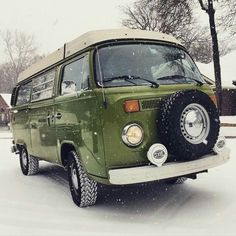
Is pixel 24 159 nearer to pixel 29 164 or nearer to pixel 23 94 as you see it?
pixel 29 164

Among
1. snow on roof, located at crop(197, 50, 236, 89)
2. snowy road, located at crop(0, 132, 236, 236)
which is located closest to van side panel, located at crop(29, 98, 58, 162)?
snowy road, located at crop(0, 132, 236, 236)

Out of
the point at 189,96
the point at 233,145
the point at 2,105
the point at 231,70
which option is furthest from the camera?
the point at 2,105

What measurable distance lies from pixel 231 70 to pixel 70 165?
31.1 meters

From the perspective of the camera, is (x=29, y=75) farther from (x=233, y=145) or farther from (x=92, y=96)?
(x=233, y=145)

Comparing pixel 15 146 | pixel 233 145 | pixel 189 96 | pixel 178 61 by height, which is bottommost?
pixel 233 145

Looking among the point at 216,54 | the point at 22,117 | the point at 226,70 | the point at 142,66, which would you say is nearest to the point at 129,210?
the point at 142,66

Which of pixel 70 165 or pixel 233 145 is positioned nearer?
pixel 70 165

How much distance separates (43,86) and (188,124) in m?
3.23

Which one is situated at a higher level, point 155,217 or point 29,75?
point 29,75

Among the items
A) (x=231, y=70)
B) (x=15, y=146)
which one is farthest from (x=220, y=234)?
(x=231, y=70)

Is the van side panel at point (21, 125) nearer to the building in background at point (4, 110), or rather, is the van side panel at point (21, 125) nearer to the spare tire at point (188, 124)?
the spare tire at point (188, 124)

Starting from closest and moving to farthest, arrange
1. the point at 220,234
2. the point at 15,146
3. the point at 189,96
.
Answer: the point at 220,234
the point at 189,96
the point at 15,146

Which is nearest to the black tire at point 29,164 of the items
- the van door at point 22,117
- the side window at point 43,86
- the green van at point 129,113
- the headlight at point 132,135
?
the van door at point 22,117

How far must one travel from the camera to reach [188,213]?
4859 millimetres
